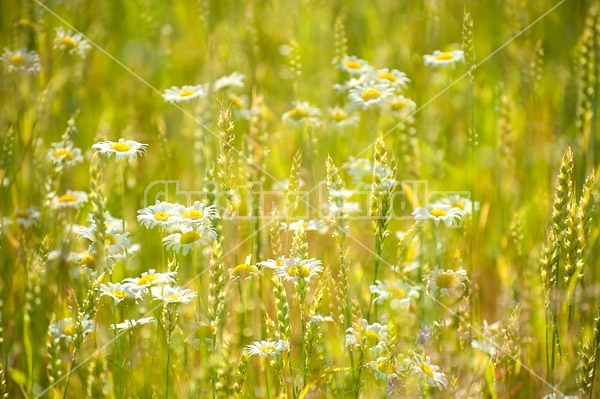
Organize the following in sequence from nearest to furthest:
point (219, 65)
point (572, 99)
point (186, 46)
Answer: point (572, 99), point (219, 65), point (186, 46)

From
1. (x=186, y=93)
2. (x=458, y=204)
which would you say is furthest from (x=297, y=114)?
(x=458, y=204)

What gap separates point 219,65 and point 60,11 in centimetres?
105

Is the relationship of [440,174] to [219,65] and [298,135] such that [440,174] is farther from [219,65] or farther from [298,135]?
[219,65]

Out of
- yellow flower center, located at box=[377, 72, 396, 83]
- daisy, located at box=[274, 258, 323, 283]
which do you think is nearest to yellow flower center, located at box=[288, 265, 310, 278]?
daisy, located at box=[274, 258, 323, 283]

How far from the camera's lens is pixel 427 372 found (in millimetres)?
1591

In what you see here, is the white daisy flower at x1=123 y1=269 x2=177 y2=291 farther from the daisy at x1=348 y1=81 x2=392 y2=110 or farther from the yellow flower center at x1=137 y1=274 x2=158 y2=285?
the daisy at x1=348 y1=81 x2=392 y2=110

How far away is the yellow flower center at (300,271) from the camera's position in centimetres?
148

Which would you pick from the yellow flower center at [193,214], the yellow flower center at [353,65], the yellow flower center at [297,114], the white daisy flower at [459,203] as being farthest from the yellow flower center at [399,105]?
the yellow flower center at [193,214]

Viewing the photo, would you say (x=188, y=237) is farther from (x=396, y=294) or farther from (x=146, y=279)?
(x=396, y=294)

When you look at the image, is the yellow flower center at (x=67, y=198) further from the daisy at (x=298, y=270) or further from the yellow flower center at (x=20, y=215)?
the daisy at (x=298, y=270)

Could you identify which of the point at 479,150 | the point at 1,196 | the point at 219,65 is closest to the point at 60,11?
the point at 219,65

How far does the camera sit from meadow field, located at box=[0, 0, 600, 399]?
1574mm

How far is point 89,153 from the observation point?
2570mm

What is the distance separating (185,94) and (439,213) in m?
0.98
